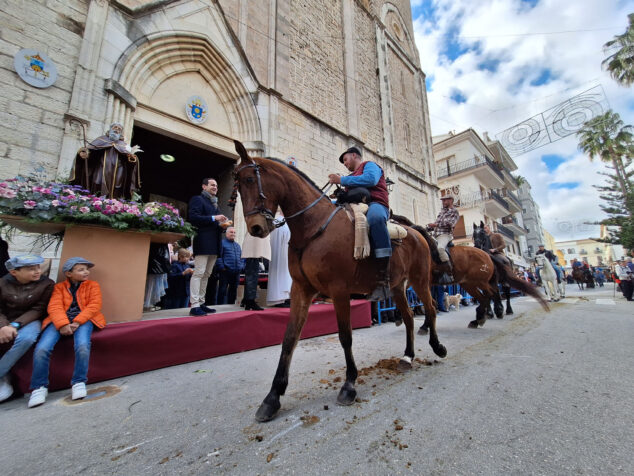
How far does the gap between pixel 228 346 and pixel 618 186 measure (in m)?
35.3

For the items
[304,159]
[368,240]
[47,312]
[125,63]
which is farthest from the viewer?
[304,159]

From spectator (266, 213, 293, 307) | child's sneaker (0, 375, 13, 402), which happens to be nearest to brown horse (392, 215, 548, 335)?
spectator (266, 213, 293, 307)

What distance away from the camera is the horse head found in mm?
2035

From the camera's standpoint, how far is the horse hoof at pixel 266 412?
1.77 metres

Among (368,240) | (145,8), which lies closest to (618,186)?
(368,240)

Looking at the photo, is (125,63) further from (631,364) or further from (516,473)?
(631,364)

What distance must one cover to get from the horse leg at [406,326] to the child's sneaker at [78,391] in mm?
2985

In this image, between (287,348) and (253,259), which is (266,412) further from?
(253,259)

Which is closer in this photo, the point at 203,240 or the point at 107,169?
the point at 107,169

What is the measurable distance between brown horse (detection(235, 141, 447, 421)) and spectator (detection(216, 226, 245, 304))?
2837mm

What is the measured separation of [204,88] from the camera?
25.8 feet

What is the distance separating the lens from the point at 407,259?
10.6ft

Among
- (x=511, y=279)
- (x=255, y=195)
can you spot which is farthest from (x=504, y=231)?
(x=255, y=195)

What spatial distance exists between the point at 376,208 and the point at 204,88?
7.90m
